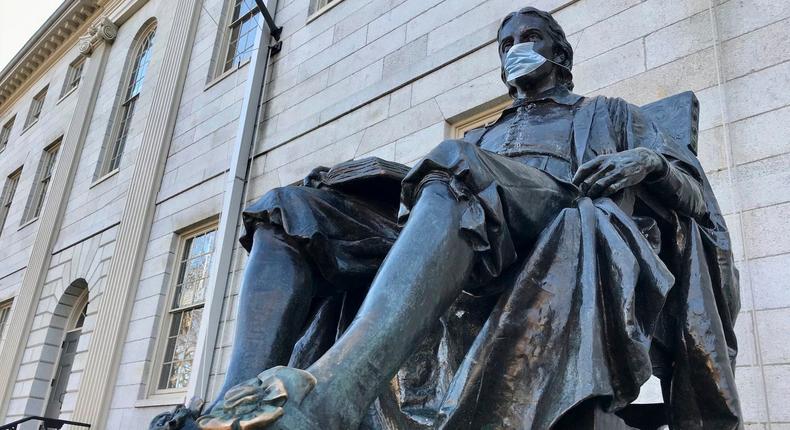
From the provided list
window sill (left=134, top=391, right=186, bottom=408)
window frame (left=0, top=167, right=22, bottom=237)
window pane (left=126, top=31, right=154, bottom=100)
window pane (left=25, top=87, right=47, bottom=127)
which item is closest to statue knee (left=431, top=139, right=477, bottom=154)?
window sill (left=134, top=391, right=186, bottom=408)

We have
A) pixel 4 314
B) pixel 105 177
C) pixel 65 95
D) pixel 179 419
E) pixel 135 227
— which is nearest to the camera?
pixel 179 419

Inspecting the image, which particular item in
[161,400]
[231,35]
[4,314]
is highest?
[231,35]

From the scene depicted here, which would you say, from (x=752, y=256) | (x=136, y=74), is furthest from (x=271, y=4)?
(x=752, y=256)

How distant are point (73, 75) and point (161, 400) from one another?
434 inches

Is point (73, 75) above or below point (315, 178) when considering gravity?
above

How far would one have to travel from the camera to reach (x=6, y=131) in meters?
19.5

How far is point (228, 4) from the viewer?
10883 mm

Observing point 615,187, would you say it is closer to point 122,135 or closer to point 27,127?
point 122,135

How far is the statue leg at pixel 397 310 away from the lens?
111 cm

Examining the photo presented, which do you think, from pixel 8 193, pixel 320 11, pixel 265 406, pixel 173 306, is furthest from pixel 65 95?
pixel 265 406

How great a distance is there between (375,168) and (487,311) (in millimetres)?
475

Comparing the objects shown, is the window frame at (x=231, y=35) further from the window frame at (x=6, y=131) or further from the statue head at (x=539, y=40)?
the window frame at (x=6, y=131)

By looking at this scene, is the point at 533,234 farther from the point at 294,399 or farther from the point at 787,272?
the point at 787,272

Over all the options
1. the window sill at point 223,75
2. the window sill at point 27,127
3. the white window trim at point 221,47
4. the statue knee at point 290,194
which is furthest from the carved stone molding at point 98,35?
the statue knee at point 290,194
